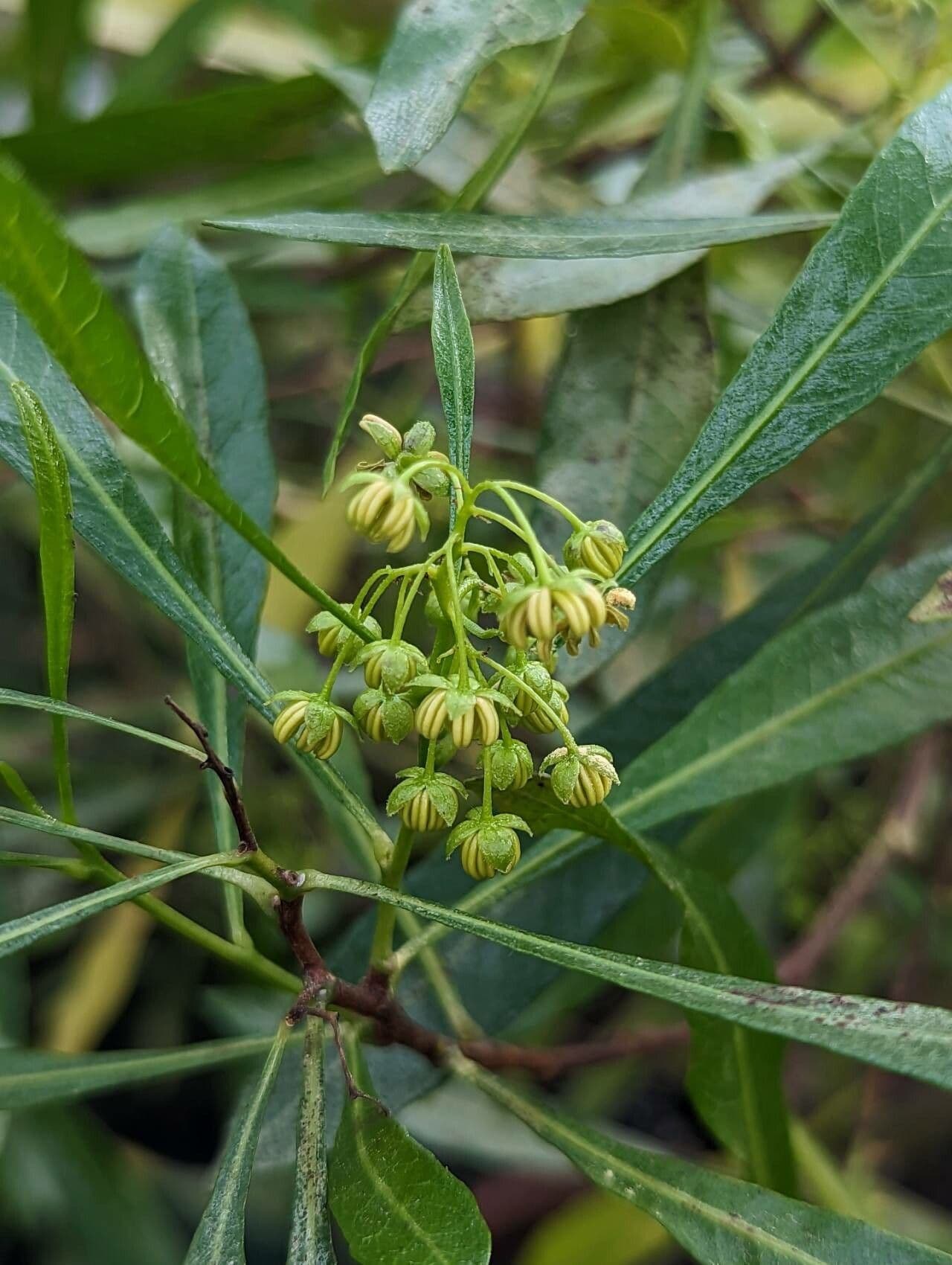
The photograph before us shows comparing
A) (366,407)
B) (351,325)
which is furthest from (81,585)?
(351,325)

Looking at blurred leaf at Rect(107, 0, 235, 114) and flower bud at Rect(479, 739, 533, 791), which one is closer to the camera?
flower bud at Rect(479, 739, 533, 791)

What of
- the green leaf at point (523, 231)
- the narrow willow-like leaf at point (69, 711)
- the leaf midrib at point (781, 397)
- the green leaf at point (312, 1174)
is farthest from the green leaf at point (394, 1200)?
the green leaf at point (523, 231)

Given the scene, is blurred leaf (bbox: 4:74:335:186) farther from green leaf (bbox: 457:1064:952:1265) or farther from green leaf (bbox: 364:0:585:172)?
green leaf (bbox: 457:1064:952:1265)

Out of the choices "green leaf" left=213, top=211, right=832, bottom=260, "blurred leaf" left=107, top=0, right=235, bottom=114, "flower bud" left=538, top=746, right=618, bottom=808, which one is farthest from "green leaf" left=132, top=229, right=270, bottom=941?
"blurred leaf" left=107, top=0, right=235, bottom=114

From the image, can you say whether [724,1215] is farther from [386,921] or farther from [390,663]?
[390,663]

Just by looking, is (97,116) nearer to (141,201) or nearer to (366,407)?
(141,201)

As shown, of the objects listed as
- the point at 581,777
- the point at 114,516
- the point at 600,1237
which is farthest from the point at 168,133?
the point at 600,1237
